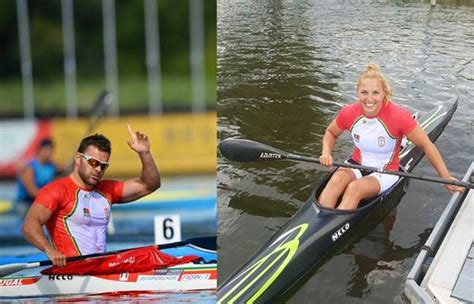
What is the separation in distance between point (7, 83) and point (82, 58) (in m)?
0.12

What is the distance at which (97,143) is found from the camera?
0.94 metres

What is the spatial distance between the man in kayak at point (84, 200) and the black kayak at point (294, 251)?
127cm

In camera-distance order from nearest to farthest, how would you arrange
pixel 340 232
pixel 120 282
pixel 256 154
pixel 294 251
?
pixel 120 282, pixel 294 251, pixel 340 232, pixel 256 154

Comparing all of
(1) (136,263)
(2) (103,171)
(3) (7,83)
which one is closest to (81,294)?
(1) (136,263)

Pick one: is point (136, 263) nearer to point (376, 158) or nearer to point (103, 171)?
Answer: point (103, 171)

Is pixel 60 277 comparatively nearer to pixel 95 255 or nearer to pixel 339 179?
pixel 95 255

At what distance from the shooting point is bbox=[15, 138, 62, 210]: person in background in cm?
93

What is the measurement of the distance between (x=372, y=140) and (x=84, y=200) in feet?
6.73

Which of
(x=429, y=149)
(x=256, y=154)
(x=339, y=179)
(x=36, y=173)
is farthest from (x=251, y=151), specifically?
(x=36, y=173)

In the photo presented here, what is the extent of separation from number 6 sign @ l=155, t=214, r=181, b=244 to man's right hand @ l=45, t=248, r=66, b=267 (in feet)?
0.57

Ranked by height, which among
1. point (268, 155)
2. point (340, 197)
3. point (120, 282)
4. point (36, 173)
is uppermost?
point (36, 173)

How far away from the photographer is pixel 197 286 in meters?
1.02

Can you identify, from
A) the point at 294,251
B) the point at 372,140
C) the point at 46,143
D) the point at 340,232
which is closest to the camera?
the point at 46,143

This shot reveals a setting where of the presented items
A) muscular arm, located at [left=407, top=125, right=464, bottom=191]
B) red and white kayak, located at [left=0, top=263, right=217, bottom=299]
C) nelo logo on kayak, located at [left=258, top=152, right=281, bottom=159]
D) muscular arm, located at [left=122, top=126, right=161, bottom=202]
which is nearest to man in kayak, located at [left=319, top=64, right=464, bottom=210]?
muscular arm, located at [left=407, top=125, right=464, bottom=191]
